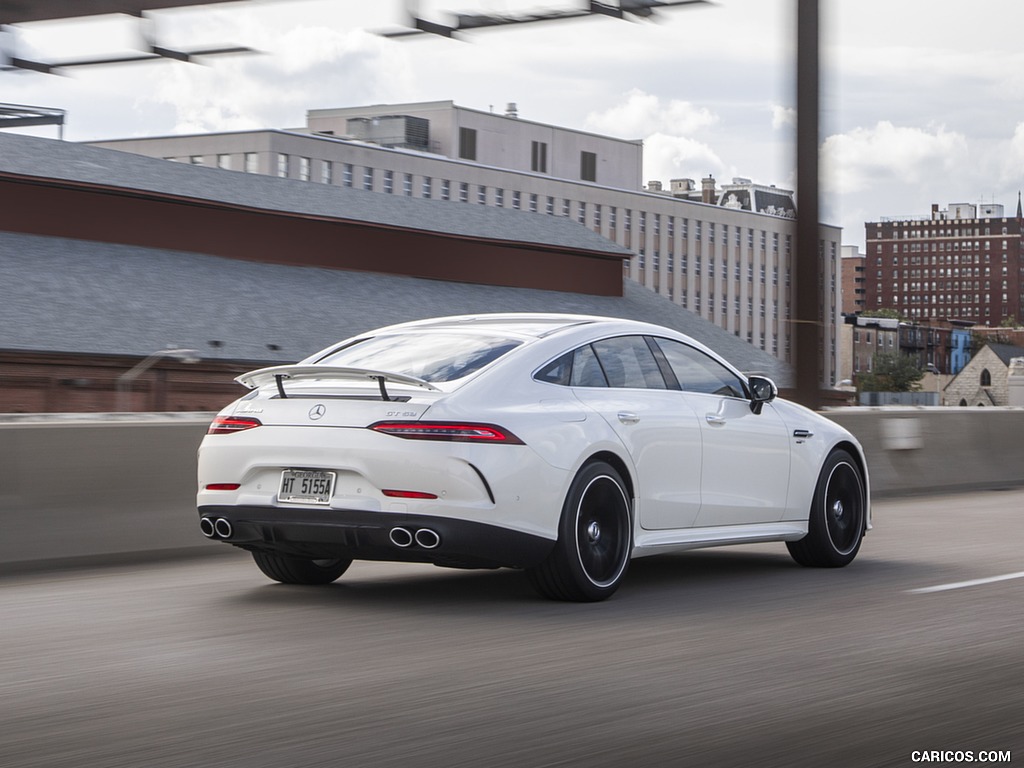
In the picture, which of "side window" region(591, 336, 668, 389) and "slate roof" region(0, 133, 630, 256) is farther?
"slate roof" region(0, 133, 630, 256)

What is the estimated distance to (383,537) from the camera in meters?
7.62

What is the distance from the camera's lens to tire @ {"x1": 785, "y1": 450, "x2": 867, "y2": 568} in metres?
10.1

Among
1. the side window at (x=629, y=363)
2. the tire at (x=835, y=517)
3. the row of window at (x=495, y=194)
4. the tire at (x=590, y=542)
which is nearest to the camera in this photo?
the tire at (x=590, y=542)

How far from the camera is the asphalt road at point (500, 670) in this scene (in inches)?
199

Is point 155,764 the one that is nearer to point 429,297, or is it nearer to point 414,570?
point 414,570

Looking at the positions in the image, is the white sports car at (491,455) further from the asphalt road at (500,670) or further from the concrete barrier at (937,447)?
the concrete barrier at (937,447)

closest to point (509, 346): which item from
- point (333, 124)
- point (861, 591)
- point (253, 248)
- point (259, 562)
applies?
point (259, 562)

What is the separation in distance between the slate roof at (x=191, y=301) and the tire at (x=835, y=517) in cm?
3423

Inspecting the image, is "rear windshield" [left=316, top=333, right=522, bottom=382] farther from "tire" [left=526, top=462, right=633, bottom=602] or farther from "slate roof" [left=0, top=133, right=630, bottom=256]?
"slate roof" [left=0, top=133, right=630, bottom=256]

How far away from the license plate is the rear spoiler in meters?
0.47

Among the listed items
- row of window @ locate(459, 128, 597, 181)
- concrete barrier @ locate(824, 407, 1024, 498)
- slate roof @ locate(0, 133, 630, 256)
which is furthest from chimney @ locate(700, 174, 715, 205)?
concrete barrier @ locate(824, 407, 1024, 498)

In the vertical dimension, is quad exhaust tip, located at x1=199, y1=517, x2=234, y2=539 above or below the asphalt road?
above

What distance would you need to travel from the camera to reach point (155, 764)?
4727 millimetres

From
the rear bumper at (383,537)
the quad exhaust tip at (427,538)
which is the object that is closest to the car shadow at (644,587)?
the rear bumper at (383,537)
